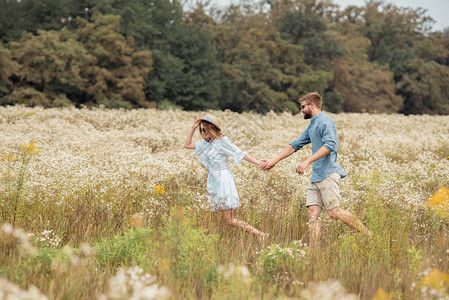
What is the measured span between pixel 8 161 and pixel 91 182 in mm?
2447

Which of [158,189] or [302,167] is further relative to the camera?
[158,189]

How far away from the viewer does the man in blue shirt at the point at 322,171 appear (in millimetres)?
5252

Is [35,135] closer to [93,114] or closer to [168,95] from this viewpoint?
[93,114]

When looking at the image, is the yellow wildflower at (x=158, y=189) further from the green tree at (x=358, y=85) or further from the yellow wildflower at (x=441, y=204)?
the green tree at (x=358, y=85)

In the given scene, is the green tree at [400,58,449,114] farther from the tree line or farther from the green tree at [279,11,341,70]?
the green tree at [279,11,341,70]

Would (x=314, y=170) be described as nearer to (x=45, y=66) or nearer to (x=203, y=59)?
(x=45, y=66)

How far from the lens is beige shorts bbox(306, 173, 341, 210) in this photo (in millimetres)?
5293

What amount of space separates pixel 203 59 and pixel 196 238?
43063 mm

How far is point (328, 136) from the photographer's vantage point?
539cm

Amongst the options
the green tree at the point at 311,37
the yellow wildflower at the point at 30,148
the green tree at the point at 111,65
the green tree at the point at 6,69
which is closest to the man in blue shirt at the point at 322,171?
the yellow wildflower at the point at 30,148

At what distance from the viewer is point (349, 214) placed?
5309mm

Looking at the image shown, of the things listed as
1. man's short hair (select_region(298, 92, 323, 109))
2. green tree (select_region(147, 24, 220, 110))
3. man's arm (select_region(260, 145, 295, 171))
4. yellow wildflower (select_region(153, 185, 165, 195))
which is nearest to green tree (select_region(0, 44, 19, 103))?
green tree (select_region(147, 24, 220, 110))

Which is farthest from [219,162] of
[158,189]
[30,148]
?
[30,148]

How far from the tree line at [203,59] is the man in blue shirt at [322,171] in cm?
2908
